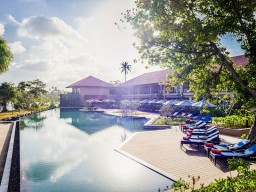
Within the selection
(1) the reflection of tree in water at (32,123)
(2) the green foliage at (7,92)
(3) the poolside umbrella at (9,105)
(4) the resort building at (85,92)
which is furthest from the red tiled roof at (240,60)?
(3) the poolside umbrella at (9,105)

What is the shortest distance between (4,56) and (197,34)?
31.6 meters

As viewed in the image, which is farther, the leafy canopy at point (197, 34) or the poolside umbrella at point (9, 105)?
the poolside umbrella at point (9, 105)

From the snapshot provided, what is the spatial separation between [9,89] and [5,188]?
4052 centimetres

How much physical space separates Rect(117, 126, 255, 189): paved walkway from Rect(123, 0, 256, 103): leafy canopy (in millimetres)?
3380

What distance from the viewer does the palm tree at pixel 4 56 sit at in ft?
105

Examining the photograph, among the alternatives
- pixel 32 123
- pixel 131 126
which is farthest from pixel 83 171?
pixel 32 123

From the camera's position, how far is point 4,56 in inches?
1271

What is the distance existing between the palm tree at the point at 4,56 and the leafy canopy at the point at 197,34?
2873 cm

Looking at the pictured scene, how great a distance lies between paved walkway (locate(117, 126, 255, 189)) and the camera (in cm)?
878

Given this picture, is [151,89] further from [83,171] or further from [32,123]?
[83,171]

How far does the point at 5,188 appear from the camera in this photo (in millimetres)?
7527

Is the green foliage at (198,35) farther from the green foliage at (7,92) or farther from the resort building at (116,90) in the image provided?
the green foliage at (7,92)

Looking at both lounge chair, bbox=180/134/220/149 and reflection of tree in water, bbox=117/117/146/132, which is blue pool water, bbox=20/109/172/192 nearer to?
lounge chair, bbox=180/134/220/149

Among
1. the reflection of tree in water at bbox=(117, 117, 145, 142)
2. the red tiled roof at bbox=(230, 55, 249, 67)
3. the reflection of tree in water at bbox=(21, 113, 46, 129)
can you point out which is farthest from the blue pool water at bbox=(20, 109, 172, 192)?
the red tiled roof at bbox=(230, 55, 249, 67)
